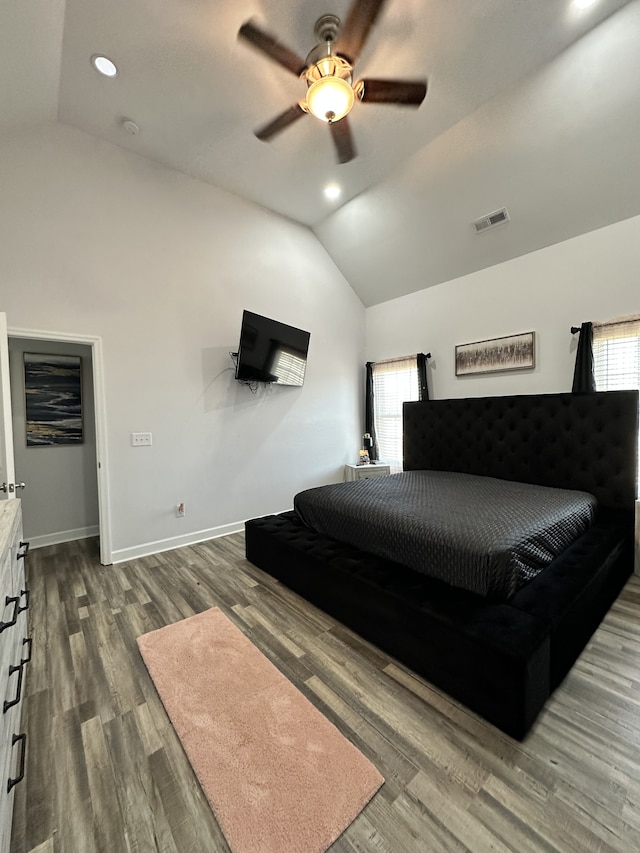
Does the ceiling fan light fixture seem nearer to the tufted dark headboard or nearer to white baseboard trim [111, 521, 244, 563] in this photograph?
the tufted dark headboard

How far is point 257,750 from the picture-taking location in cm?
143

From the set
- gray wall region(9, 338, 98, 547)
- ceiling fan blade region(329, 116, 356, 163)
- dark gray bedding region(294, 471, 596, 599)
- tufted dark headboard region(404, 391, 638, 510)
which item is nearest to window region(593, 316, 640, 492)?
tufted dark headboard region(404, 391, 638, 510)

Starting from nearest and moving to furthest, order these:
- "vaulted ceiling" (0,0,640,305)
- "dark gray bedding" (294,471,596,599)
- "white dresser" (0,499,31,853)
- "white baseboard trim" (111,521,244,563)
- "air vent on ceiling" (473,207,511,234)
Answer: "white dresser" (0,499,31,853), "dark gray bedding" (294,471,596,599), "vaulted ceiling" (0,0,640,305), "white baseboard trim" (111,521,244,563), "air vent on ceiling" (473,207,511,234)

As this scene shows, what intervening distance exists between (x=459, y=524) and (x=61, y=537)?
14.3 feet

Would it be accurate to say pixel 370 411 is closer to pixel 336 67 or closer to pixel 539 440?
pixel 539 440

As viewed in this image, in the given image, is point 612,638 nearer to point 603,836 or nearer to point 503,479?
point 603,836

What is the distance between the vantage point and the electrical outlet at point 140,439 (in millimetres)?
3418

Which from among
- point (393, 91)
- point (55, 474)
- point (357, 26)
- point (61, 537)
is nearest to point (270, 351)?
point (393, 91)

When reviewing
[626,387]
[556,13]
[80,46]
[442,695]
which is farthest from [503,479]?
[80,46]

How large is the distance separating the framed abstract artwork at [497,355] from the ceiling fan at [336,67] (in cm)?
254

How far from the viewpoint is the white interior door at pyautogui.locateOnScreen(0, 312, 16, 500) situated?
2.29 m

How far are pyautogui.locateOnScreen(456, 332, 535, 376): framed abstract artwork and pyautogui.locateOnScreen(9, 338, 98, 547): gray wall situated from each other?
461 cm

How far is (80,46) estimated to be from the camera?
7.65 ft

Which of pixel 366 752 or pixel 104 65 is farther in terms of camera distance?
pixel 104 65
